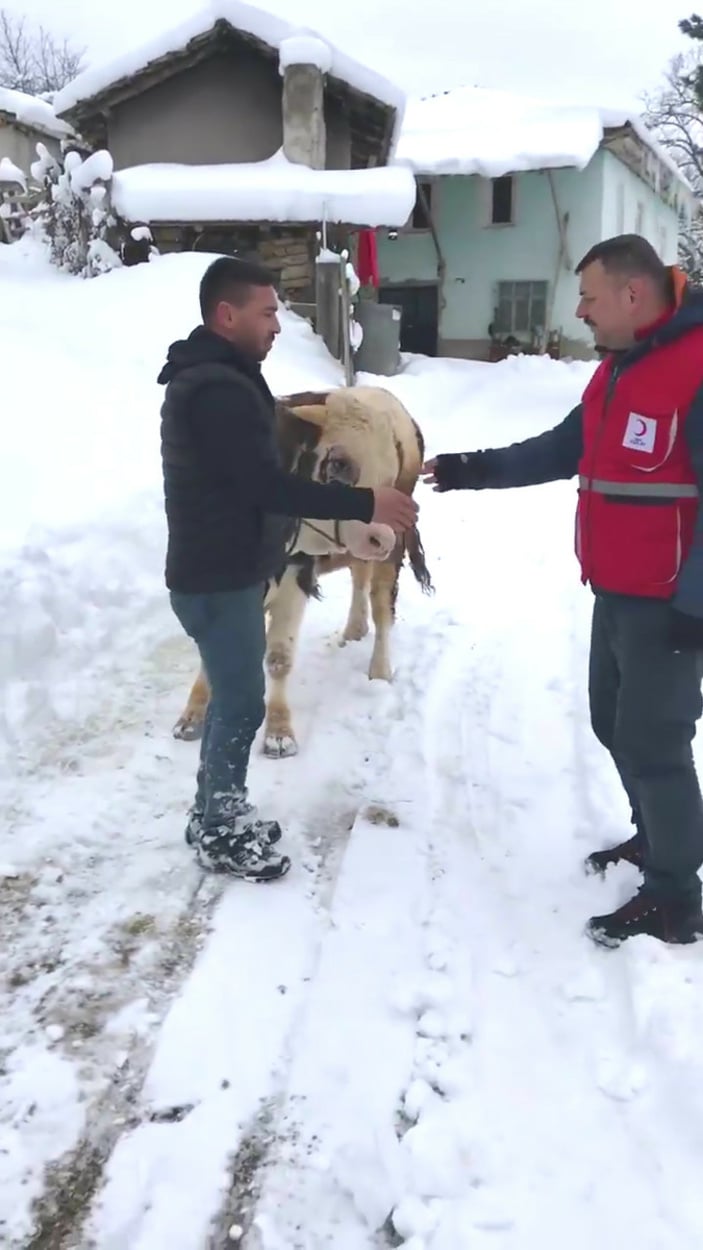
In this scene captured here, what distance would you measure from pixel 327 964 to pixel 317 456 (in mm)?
2256

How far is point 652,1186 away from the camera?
201 cm

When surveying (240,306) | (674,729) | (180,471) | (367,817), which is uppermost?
(240,306)

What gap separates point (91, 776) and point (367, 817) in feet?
3.61

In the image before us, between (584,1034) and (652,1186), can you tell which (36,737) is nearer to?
(584,1034)

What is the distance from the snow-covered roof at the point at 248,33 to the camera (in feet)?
45.0

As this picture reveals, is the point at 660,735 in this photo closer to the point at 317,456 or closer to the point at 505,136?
the point at 317,456

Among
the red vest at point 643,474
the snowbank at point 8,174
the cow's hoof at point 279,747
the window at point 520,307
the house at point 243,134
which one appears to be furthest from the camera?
the window at point 520,307

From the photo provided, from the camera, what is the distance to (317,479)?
165 inches

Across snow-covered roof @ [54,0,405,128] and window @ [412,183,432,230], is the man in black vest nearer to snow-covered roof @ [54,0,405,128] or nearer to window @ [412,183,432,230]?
snow-covered roof @ [54,0,405,128]

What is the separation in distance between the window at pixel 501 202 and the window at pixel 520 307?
139 cm

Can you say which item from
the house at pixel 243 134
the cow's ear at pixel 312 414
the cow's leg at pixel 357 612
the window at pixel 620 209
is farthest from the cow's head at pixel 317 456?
the window at pixel 620 209

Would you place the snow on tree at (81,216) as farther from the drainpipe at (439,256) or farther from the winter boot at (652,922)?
the winter boot at (652,922)

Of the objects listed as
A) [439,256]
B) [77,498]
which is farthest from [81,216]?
[439,256]

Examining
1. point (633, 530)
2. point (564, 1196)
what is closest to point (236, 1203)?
point (564, 1196)
